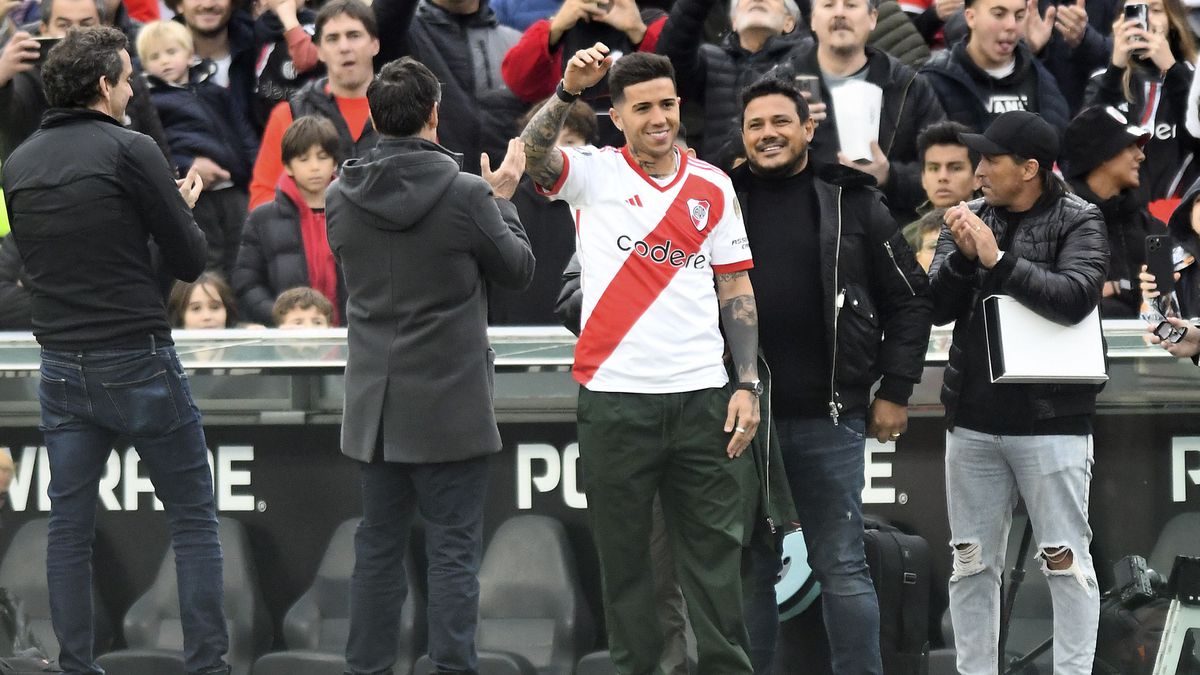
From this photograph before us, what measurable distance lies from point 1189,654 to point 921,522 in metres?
0.97

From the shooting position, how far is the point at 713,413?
16.8ft

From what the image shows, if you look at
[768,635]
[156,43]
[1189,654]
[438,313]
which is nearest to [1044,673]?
[1189,654]

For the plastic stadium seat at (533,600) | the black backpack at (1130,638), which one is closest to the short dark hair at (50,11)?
the plastic stadium seat at (533,600)

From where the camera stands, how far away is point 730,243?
521cm

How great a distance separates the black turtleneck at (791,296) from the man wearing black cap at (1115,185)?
5.50 ft

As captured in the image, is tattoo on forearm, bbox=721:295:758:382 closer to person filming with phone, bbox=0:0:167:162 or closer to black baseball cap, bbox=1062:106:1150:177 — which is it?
black baseball cap, bbox=1062:106:1150:177

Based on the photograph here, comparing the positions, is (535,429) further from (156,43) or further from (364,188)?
(156,43)

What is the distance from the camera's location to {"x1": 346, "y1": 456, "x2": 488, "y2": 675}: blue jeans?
16.9ft

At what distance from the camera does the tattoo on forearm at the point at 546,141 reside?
5062mm

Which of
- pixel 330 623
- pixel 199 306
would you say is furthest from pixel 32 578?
pixel 199 306

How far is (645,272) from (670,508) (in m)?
0.71

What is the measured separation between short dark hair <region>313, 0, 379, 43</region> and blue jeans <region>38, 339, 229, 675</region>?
2.72 metres

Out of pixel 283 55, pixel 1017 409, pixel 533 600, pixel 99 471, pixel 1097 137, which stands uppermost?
pixel 283 55

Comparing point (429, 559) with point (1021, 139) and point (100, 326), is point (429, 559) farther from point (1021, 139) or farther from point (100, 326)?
point (1021, 139)
